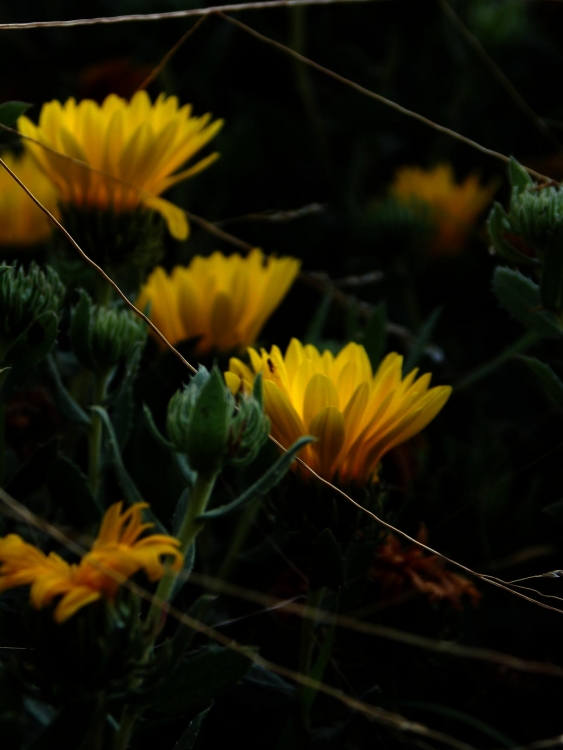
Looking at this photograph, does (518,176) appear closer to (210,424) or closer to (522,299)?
(522,299)

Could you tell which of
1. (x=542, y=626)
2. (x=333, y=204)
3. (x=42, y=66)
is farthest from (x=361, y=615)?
(x=42, y=66)

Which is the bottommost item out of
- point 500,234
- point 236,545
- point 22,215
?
point 236,545

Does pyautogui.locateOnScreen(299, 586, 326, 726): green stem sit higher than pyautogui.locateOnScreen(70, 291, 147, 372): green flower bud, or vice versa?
pyautogui.locateOnScreen(70, 291, 147, 372): green flower bud

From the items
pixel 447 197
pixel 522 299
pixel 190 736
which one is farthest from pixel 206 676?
pixel 447 197

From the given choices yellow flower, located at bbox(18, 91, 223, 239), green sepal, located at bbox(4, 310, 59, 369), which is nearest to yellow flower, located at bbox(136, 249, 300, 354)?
yellow flower, located at bbox(18, 91, 223, 239)

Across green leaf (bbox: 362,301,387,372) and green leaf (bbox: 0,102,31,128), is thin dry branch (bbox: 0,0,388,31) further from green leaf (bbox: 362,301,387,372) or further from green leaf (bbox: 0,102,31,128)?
green leaf (bbox: 362,301,387,372)

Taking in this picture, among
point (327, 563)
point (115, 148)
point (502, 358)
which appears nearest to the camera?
point (327, 563)
